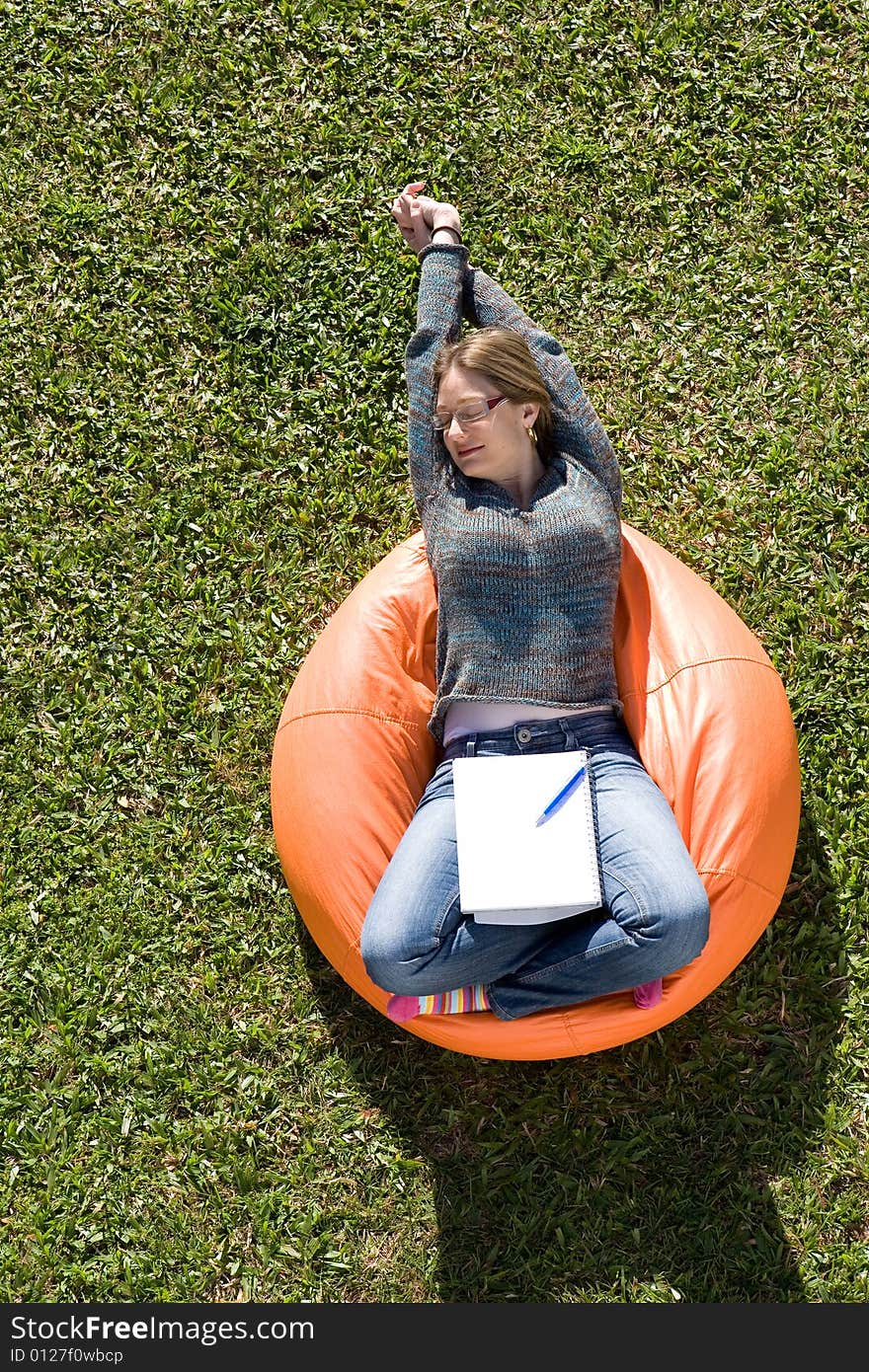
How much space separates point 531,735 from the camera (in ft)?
12.0

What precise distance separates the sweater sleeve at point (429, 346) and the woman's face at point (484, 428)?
0.06 m

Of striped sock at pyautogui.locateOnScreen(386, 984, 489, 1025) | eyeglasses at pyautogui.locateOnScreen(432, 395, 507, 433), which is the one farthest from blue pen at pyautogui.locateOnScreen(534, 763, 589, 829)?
eyeglasses at pyautogui.locateOnScreen(432, 395, 507, 433)

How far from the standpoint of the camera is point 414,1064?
159 inches

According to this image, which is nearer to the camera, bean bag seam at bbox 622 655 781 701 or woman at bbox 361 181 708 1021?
woman at bbox 361 181 708 1021

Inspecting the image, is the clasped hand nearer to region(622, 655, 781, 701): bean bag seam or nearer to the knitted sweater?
the knitted sweater

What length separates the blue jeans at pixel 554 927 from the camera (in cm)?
339

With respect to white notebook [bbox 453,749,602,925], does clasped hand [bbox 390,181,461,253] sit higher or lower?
higher

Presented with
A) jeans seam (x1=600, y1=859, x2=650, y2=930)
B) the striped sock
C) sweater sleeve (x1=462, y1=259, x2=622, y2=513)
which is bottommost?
the striped sock

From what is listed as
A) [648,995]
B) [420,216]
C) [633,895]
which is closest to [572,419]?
[420,216]

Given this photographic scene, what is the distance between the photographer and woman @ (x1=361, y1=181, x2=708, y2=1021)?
11.3 feet

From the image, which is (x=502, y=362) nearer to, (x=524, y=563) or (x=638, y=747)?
(x=524, y=563)

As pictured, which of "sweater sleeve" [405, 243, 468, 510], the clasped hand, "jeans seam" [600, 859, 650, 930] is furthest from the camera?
the clasped hand

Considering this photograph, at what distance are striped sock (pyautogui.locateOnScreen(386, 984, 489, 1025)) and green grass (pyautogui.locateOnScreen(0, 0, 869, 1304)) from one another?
54 centimetres

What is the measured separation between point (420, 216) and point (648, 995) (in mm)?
2624
